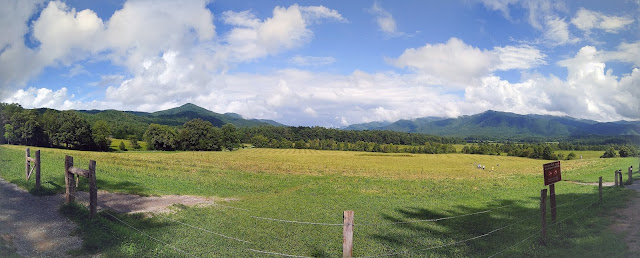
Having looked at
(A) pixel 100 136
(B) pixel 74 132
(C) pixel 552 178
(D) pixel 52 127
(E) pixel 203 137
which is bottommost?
(C) pixel 552 178

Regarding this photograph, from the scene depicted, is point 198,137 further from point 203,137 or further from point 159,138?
point 159,138

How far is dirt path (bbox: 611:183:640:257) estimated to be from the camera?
30.8 feet

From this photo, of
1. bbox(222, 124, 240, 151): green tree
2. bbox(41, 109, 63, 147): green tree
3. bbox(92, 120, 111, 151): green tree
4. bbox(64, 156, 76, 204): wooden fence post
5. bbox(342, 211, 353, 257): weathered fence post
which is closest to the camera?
bbox(342, 211, 353, 257): weathered fence post

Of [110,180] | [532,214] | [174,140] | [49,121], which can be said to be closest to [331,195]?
[532,214]

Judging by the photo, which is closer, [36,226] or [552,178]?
[36,226]

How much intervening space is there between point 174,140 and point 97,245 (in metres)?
107

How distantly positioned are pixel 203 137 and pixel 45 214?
10407 cm

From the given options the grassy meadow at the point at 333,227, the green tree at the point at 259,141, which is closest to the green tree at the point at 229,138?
the green tree at the point at 259,141

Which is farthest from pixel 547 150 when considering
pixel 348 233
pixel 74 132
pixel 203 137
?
pixel 74 132

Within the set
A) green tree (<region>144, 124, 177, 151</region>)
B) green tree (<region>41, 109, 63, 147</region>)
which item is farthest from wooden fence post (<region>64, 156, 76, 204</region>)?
green tree (<region>144, 124, 177, 151</region>)

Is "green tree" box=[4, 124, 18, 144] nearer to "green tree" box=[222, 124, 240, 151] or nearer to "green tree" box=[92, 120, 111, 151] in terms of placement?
"green tree" box=[92, 120, 111, 151]

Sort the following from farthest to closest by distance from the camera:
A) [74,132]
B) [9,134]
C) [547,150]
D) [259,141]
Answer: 1. [259,141]
2. [547,150]
3. [74,132]
4. [9,134]

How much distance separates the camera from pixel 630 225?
11.5m

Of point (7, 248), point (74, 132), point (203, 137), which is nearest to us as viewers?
point (7, 248)
